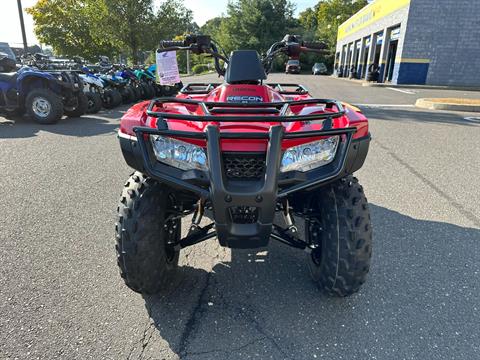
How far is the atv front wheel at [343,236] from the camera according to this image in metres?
2.01

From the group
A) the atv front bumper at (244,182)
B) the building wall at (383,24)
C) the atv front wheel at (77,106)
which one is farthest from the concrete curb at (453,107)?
the building wall at (383,24)

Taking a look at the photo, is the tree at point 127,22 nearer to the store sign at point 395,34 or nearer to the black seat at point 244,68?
the store sign at point 395,34

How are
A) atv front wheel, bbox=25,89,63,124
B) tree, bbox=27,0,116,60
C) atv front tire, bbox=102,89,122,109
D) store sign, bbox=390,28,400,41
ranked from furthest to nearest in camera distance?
tree, bbox=27,0,116,60 < store sign, bbox=390,28,400,41 < atv front tire, bbox=102,89,122,109 < atv front wheel, bbox=25,89,63,124

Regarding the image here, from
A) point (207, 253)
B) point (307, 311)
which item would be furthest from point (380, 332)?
point (207, 253)

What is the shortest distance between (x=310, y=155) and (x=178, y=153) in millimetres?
718

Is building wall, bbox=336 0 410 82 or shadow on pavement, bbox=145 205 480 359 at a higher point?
building wall, bbox=336 0 410 82

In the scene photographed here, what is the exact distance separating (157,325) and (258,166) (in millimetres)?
1113

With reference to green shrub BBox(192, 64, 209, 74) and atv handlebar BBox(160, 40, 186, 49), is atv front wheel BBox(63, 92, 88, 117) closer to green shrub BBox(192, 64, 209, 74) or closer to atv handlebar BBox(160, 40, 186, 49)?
atv handlebar BBox(160, 40, 186, 49)

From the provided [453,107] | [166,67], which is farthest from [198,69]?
[166,67]

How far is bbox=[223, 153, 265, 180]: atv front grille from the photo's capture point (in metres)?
1.85

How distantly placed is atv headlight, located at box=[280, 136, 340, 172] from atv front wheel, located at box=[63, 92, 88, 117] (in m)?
8.19

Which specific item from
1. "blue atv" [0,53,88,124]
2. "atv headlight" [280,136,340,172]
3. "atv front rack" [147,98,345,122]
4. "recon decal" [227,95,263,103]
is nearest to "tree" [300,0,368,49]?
"blue atv" [0,53,88,124]

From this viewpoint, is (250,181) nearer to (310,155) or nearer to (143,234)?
(310,155)

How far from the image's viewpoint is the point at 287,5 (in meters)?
53.3
